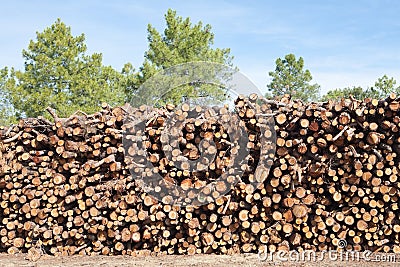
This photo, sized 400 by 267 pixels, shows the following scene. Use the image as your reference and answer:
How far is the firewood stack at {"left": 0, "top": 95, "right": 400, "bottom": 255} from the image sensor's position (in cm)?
444

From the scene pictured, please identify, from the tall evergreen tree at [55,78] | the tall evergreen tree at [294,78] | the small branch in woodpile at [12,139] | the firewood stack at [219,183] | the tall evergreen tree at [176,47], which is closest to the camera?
the firewood stack at [219,183]

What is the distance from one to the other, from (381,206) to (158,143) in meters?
2.36

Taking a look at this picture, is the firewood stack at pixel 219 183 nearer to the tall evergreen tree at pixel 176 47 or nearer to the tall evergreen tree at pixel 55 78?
the tall evergreen tree at pixel 176 47

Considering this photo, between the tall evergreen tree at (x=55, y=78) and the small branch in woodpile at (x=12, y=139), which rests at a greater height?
the tall evergreen tree at (x=55, y=78)

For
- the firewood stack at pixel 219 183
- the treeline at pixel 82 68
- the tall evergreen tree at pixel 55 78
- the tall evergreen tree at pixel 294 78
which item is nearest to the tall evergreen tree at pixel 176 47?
the treeline at pixel 82 68

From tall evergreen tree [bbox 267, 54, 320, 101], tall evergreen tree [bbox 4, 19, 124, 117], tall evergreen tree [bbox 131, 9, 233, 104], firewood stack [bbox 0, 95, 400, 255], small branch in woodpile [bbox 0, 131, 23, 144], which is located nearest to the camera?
firewood stack [bbox 0, 95, 400, 255]

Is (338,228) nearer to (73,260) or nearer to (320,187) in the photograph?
(320,187)

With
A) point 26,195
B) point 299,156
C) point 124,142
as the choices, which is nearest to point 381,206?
point 299,156

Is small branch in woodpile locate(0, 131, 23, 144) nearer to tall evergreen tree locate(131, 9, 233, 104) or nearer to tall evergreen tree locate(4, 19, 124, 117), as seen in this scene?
tall evergreen tree locate(131, 9, 233, 104)

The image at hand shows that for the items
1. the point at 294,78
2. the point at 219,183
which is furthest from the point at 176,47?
the point at 219,183

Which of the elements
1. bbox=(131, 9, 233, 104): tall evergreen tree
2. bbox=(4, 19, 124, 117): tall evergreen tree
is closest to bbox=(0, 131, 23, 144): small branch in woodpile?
bbox=(131, 9, 233, 104): tall evergreen tree

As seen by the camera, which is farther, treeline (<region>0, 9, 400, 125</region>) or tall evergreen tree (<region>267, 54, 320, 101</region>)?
tall evergreen tree (<region>267, 54, 320, 101</region>)

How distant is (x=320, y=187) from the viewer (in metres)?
4.57

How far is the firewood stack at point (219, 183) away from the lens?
4.44 metres
